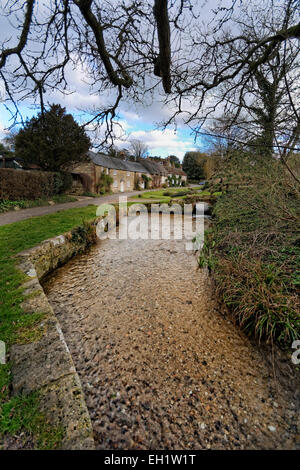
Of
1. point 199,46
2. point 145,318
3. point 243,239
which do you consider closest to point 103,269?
point 145,318

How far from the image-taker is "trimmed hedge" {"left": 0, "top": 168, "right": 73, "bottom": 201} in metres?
10.2

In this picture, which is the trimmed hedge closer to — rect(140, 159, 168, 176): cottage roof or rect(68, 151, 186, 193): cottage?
rect(68, 151, 186, 193): cottage

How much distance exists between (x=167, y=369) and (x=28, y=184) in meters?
13.0

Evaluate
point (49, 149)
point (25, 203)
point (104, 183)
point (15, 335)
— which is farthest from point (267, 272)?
point (104, 183)

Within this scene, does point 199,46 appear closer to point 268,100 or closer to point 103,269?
point 268,100

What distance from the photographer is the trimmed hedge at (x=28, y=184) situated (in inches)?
402

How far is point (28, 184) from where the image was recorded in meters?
11.6

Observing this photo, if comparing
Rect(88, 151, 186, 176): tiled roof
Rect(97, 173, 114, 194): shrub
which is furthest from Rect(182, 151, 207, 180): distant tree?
Rect(97, 173, 114, 194): shrub

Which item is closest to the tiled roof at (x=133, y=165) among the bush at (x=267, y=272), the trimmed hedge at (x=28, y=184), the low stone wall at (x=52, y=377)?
the trimmed hedge at (x=28, y=184)

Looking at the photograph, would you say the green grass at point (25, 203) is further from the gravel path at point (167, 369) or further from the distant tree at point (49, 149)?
the gravel path at point (167, 369)

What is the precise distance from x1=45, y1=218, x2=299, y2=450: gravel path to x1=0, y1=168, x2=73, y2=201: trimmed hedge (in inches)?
370

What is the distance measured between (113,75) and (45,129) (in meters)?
2.00

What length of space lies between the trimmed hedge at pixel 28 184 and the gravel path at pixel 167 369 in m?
9.40

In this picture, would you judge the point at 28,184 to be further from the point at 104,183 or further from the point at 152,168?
the point at 152,168
